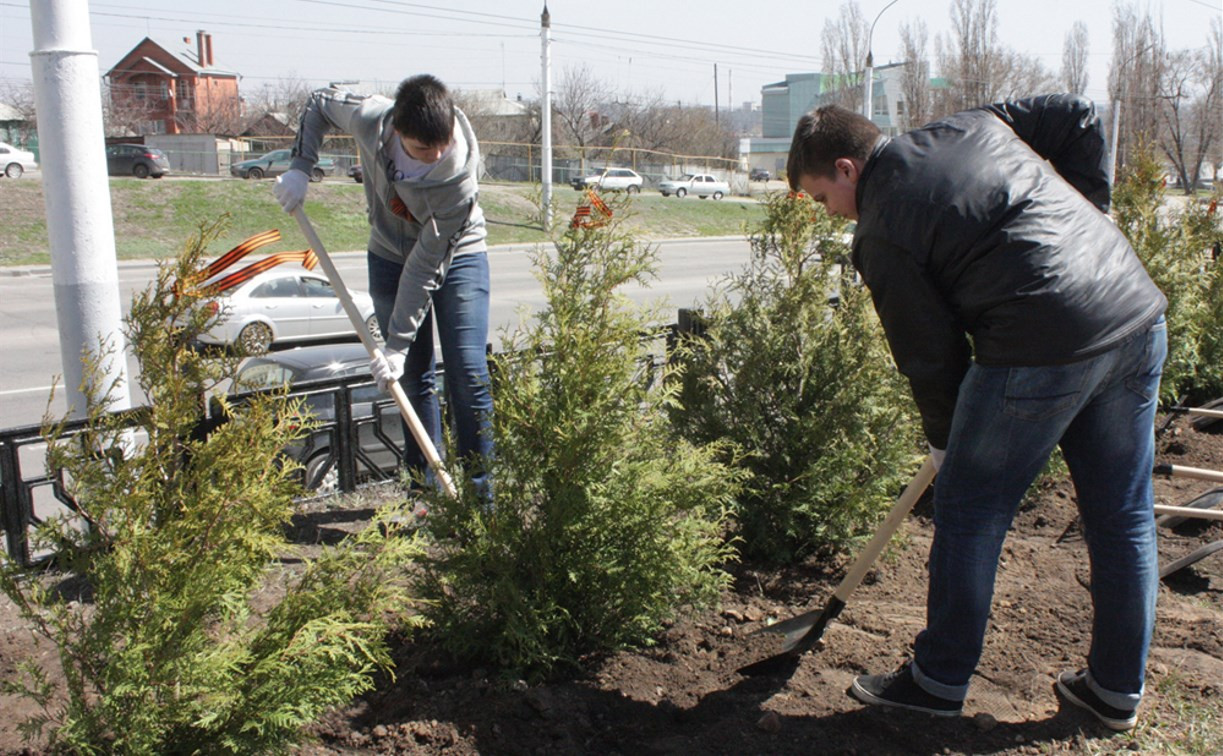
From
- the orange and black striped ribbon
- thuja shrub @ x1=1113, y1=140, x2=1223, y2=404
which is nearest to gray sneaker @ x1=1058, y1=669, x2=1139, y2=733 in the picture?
the orange and black striped ribbon

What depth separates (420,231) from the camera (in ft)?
12.9

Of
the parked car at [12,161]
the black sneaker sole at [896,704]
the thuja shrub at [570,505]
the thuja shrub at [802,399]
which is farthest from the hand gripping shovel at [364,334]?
the parked car at [12,161]

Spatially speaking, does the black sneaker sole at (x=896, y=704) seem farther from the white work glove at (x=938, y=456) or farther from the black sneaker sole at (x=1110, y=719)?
the white work glove at (x=938, y=456)

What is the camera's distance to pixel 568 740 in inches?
104

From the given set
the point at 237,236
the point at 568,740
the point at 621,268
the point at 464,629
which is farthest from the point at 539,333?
the point at 237,236

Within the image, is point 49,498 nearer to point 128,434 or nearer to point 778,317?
point 128,434

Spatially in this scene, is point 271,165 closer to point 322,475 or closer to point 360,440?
point 360,440

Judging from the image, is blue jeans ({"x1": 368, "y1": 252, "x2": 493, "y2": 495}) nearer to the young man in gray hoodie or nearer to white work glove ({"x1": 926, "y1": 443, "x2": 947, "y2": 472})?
the young man in gray hoodie

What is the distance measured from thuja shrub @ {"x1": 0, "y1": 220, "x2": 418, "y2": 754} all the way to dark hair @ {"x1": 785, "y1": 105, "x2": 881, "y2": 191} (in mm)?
1460

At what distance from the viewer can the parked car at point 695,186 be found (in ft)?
148

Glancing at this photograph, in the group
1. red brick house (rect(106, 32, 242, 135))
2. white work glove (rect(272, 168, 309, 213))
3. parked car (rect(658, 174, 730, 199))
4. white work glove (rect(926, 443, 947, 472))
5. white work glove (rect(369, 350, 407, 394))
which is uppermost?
red brick house (rect(106, 32, 242, 135))

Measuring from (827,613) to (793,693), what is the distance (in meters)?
0.32

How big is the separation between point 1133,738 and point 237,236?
25.5m

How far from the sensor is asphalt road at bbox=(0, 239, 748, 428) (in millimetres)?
9188
